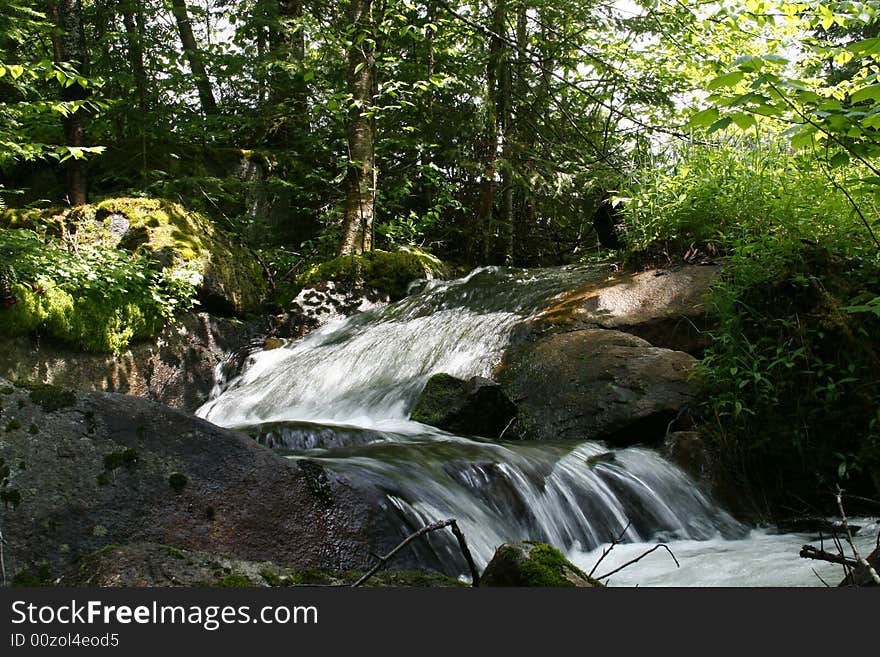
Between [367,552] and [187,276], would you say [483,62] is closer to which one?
[187,276]

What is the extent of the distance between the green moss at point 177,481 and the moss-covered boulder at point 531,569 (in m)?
1.35

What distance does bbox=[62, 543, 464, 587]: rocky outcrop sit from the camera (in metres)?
1.80

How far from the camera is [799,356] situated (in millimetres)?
5234

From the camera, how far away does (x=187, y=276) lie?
941cm

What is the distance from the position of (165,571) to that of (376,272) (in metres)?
9.36

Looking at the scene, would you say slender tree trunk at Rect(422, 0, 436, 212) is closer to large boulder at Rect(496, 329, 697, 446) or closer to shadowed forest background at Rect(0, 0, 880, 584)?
shadowed forest background at Rect(0, 0, 880, 584)

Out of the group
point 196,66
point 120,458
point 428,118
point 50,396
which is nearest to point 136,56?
point 196,66

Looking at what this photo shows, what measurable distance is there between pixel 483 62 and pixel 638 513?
10.4 meters

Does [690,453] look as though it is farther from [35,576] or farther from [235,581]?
[35,576]

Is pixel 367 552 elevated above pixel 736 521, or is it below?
above

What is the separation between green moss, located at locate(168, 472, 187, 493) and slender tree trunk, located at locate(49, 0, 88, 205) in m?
8.43

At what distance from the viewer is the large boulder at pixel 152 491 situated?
2637 mm

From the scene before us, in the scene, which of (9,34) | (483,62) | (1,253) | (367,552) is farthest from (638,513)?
(483,62)

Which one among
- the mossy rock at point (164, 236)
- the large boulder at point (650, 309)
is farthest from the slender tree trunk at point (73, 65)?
the large boulder at point (650, 309)
